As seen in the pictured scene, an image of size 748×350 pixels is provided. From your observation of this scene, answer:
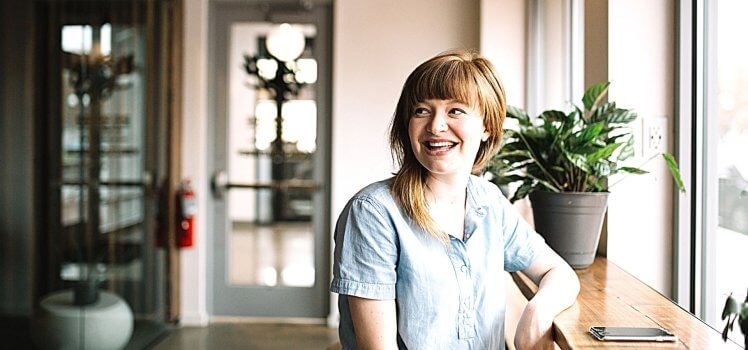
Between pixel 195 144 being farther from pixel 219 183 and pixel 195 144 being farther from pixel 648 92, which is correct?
pixel 648 92

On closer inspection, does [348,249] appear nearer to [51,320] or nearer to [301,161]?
[51,320]

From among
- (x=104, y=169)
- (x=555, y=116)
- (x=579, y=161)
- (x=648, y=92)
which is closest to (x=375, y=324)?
(x=579, y=161)

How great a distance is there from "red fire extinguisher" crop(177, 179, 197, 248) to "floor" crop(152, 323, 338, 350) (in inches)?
22.4

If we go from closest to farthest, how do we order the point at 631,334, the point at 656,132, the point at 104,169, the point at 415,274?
the point at 631,334, the point at 415,274, the point at 656,132, the point at 104,169

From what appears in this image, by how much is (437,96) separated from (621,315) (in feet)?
2.02

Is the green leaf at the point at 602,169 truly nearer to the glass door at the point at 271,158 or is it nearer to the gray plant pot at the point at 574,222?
the gray plant pot at the point at 574,222

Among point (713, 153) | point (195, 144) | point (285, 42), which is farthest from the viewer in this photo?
point (285, 42)

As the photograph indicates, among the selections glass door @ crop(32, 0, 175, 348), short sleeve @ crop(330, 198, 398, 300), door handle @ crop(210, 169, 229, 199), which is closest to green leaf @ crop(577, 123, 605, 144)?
short sleeve @ crop(330, 198, 398, 300)

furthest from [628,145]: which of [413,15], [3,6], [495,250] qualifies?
[413,15]

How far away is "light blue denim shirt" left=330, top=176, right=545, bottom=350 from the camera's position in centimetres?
160

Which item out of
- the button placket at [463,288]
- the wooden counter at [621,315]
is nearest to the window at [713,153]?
the wooden counter at [621,315]

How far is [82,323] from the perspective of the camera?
12.0 feet

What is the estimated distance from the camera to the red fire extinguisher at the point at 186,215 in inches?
199

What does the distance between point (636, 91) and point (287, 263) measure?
3421 mm
